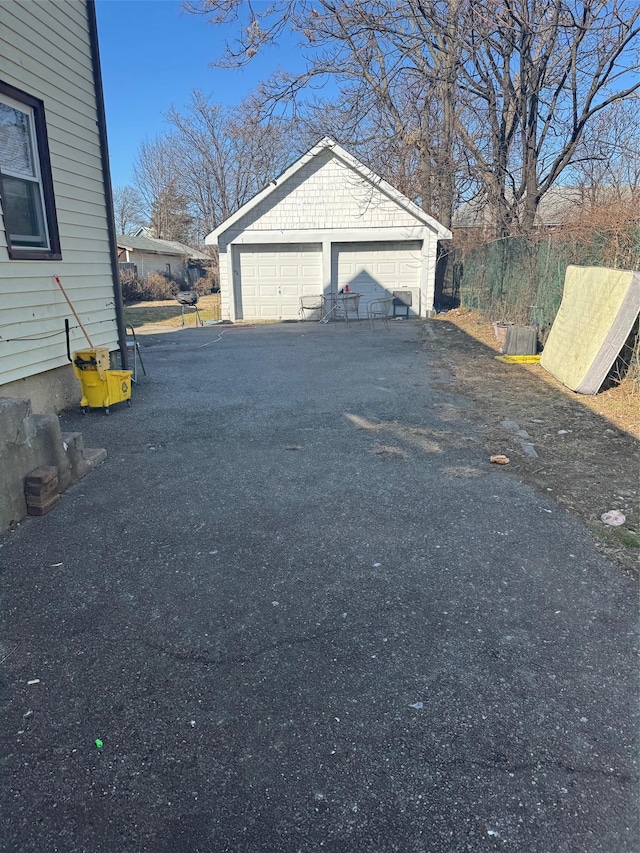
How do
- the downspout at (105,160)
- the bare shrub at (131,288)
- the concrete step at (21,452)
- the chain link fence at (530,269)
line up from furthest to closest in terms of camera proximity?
the bare shrub at (131,288) < the chain link fence at (530,269) < the downspout at (105,160) < the concrete step at (21,452)

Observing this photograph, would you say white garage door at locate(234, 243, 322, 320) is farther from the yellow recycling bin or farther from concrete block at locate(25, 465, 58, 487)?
concrete block at locate(25, 465, 58, 487)

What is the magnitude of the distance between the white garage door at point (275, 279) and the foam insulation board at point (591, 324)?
10.4 metres

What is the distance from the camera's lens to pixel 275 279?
17.3 m

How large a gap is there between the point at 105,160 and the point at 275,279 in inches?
398

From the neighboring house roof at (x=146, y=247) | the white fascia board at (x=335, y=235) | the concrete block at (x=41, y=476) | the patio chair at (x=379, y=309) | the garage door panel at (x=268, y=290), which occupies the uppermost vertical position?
the neighboring house roof at (x=146, y=247)

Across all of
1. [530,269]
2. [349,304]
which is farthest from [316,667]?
[349,304]

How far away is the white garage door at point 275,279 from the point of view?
17.1m

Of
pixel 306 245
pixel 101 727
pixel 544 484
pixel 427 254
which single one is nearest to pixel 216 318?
pixel 306 245

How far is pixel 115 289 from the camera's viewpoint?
25.4ft

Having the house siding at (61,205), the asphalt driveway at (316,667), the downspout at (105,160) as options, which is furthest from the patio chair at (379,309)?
the asphalt driveway at (316,667)

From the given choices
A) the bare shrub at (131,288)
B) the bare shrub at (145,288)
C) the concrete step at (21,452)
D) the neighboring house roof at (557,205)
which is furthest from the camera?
the bare shrub at (145,288)

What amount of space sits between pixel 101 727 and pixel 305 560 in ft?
4.67

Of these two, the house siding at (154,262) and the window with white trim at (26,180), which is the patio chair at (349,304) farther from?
the house siding at (154,262)

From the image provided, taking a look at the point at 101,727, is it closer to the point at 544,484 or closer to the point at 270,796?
the point at 270,796
